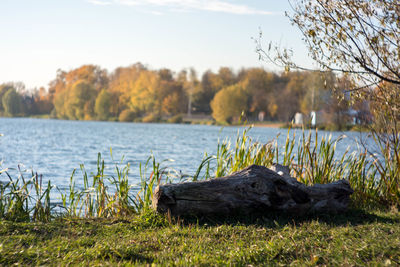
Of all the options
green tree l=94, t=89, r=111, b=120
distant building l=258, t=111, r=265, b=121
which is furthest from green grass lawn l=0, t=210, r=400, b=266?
green tree l=94, t=89, r=111, b=120

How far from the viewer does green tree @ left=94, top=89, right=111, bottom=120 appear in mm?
73125

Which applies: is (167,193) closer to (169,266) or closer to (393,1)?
(169,266)

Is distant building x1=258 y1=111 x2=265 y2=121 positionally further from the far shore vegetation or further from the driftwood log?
the driftwood log

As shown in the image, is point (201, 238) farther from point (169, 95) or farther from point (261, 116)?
point (169, 95)

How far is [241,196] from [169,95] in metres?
67.5

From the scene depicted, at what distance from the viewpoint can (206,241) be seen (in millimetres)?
4078

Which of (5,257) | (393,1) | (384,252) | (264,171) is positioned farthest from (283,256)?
(393,1)

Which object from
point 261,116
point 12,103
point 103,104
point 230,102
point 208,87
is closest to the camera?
point 230,102

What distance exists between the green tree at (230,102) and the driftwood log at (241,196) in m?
56.4

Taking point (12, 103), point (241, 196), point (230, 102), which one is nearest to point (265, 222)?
point (241, 196)

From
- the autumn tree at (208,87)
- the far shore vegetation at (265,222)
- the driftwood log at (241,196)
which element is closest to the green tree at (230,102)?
the autumn tree at (208,87)

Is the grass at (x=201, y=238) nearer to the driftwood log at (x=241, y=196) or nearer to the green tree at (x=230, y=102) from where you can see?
the driftwood log at (x=241, y=196)

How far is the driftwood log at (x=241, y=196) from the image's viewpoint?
4984 mm

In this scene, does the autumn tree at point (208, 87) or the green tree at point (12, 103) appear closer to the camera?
the autumn tree at point (208, 87)
